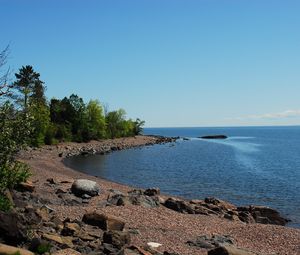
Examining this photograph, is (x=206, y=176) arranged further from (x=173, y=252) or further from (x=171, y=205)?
(x=173, y=252)

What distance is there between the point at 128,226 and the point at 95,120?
95816mm

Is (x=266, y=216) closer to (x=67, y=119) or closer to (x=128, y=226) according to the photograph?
(x=128, y=226)

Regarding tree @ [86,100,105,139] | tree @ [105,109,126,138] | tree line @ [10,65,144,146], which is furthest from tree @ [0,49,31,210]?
tree @ [105,109,126,138]

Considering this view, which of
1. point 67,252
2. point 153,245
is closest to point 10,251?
point 67,252


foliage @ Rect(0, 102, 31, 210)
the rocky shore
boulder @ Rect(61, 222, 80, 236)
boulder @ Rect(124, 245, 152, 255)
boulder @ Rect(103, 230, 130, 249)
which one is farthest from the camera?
foliage @ Rect(0, 102, 31, 210)

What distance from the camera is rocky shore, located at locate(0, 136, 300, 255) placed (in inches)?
608

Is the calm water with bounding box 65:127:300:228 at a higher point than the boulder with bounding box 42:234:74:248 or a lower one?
lower

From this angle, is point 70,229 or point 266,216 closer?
point 70,229

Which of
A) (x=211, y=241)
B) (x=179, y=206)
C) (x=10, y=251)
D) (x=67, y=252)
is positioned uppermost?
(x=10, y=251)

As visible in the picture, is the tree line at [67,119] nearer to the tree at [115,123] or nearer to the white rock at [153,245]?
the tree at [115,123]

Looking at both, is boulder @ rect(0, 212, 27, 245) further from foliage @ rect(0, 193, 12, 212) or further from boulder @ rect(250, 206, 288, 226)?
boulder @ rect(250, 206, 288, 226)

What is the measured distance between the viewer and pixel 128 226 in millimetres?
21062

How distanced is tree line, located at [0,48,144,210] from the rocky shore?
213 centimetres

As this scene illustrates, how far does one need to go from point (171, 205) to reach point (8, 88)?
16.1 metres
